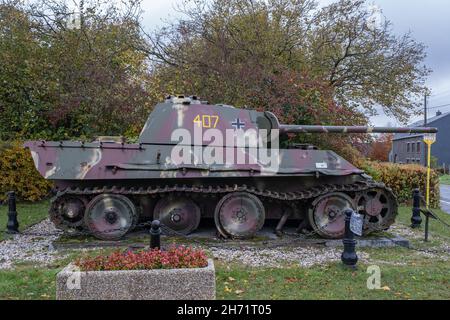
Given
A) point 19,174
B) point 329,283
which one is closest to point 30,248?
point 329,283

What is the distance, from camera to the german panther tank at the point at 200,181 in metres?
8.72

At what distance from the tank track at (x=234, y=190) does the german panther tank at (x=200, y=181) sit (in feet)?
0.06

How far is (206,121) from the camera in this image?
9398 mm

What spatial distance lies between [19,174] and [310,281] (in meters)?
10.8

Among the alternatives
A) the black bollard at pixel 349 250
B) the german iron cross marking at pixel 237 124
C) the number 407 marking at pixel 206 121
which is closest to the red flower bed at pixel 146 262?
the black bollard at pixel 349 250

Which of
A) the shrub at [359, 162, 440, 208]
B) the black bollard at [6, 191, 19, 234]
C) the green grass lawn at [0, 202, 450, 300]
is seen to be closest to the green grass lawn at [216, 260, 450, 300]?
the green grass lawn at [0, 202, 450, 300]

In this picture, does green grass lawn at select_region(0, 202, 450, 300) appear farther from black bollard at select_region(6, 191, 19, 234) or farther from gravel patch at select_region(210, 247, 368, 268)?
black bollard at select_region(6, 191, 19, 234)

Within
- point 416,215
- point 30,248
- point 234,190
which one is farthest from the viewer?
point 416,215

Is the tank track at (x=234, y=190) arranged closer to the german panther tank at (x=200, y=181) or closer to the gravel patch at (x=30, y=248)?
the german panther tank at (x=200, y=181)

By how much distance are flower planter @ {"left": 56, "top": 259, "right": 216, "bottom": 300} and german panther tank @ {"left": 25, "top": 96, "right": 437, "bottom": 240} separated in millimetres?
4002

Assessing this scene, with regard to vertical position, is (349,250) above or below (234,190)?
below

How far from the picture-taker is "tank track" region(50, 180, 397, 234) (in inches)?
343

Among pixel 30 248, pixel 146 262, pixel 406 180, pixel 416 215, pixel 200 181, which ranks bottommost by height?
pixel 30 248

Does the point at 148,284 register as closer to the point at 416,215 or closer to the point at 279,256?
the point at 279,256
